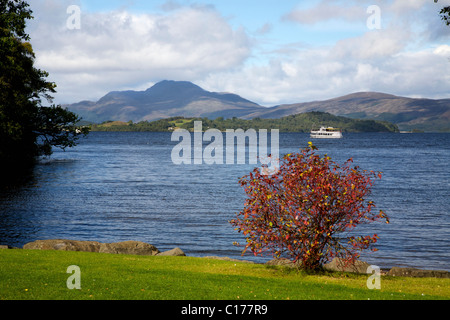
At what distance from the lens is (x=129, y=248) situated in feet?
77.2

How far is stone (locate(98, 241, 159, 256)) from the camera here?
23.0m

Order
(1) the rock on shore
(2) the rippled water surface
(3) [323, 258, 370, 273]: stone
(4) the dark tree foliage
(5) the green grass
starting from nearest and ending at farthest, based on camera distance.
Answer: (5) the green grass
(3) [323, 258, 370, 273]: stone
(1) the rock on shore
(2) the rippled water surface
(4) the dark tree foliage

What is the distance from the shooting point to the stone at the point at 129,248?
23.0 metres

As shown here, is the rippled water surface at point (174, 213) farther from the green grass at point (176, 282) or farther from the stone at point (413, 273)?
the green grass at point (176, 282)

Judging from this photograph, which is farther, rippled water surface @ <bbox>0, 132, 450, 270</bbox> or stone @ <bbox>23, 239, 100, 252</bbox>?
rippled water surface @ <bbox>0, 132, 450, 270</bbox>

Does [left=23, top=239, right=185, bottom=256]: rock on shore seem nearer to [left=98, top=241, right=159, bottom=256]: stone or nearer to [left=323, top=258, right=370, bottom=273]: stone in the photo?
[left=98, top=241, right=159, bottom=256]: stone

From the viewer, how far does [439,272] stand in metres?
20.3

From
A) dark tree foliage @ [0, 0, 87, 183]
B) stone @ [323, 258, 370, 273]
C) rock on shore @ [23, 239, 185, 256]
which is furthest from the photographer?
dark tree foliage @ [0, 0, 87, 183]

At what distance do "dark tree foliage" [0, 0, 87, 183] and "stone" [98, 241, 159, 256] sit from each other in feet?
88.8

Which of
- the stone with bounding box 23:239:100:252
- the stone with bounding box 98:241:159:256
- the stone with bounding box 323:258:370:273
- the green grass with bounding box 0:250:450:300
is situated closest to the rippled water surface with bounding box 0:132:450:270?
the stone with bounding box 98:241:159:256

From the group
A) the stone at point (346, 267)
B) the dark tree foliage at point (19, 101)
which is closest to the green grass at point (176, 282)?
the stone at point (346, 267)

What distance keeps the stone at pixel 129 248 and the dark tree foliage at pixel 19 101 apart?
27077 millimetres
